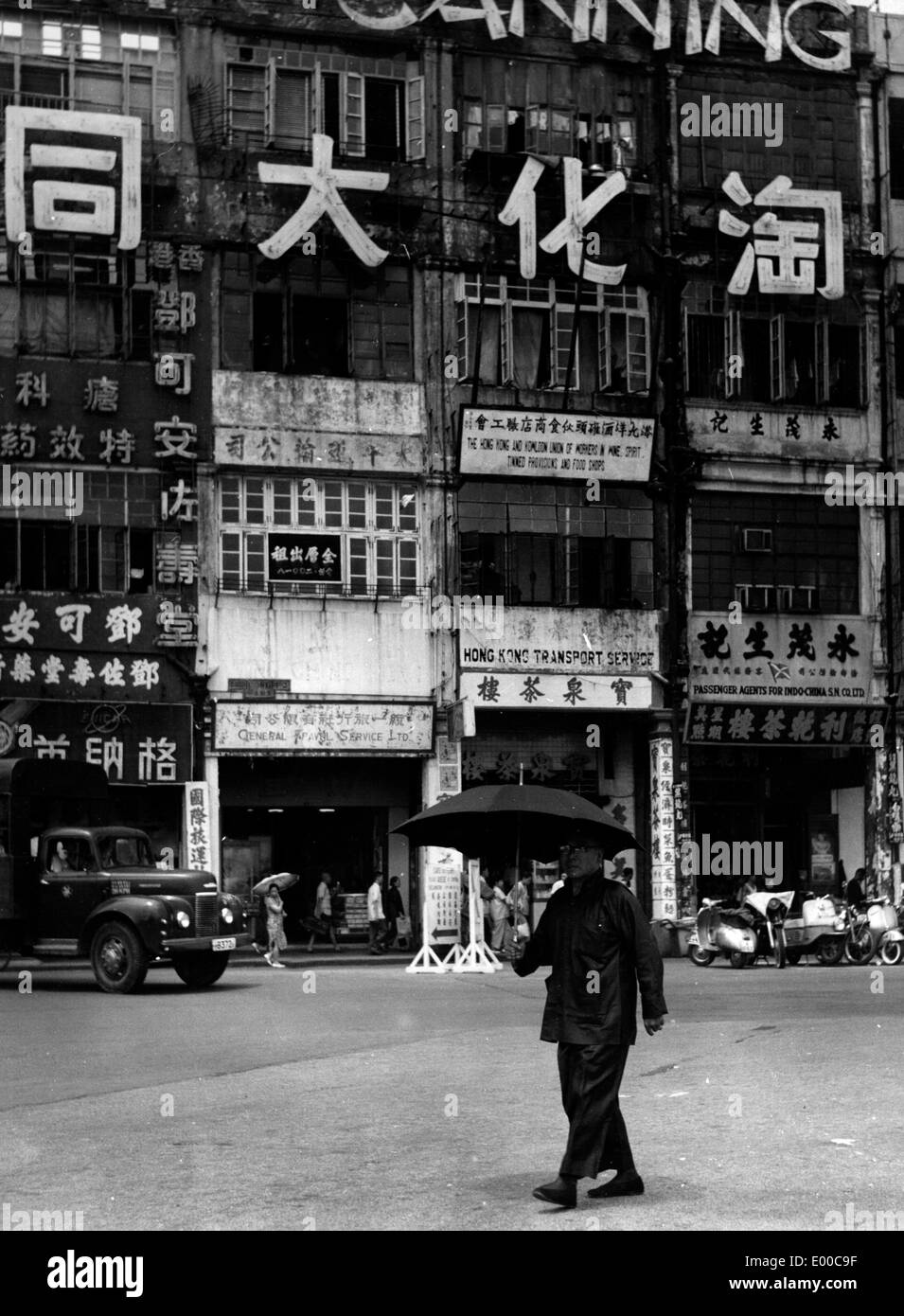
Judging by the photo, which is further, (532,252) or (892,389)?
(892,389)

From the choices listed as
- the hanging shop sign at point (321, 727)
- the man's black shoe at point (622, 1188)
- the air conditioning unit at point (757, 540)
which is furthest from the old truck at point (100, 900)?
the air conditioning unit at point (757, 540)

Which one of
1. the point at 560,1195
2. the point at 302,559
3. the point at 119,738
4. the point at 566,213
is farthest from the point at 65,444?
the point at 560,1195

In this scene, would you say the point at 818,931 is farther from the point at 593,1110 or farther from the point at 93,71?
the point at 593,1110

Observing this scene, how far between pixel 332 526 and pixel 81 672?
196 inches

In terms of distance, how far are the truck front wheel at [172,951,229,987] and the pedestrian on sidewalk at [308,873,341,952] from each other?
9.77 m

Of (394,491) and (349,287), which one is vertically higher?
(349,287)

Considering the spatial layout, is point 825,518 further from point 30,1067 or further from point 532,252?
point 30,1067

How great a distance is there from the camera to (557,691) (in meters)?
33.6

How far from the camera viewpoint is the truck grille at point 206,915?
2234 cm

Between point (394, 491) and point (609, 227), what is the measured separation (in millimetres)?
A: 6535

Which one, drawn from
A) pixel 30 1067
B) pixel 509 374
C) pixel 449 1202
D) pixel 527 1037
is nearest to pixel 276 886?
pixel 509 374

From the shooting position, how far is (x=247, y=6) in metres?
33.6

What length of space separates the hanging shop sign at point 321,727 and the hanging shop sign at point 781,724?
5.01 meters

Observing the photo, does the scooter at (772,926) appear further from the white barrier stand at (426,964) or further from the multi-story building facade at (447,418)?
the multi-story building facade at (447,418)
